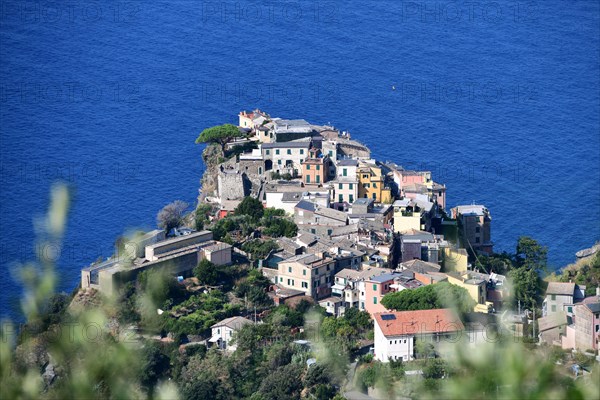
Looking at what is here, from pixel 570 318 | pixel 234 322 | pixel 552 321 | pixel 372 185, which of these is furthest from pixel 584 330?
pixel 372 185

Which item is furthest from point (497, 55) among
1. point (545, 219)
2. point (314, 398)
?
point (314, 398)

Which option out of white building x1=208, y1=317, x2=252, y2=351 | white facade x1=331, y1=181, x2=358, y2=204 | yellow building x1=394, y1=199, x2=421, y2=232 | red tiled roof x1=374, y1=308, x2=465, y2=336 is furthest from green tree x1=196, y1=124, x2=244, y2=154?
red tiled roof x1=374, y1=308, x2=465, y2=336

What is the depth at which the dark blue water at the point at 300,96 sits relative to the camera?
→ 67.1 m

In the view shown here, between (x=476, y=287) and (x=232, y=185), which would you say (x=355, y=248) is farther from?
(x=232, y=185)

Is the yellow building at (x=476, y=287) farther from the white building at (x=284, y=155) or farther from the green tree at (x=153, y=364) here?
the green tree at (x=153, y=364)

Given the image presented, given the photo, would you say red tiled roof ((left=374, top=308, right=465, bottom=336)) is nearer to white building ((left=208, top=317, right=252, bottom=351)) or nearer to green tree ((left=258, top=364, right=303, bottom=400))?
green tree ((left=258, top=364, right=303, bottom=400))

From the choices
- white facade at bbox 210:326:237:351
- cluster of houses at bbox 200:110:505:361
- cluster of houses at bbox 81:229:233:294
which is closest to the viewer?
white facade at bbox 210:326:237:351

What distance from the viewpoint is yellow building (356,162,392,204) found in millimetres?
52438

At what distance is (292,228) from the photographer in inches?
1955

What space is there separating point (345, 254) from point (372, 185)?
19.2 feet

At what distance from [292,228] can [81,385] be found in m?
36.8

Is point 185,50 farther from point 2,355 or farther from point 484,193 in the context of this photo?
point 2,355

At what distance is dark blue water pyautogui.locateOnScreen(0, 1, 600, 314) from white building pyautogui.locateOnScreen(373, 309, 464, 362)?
1873 centimetres

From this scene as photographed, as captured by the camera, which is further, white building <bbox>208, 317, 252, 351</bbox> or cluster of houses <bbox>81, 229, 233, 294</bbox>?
cluster of houses <bbox>81, 229, 233, 294</bbox>
